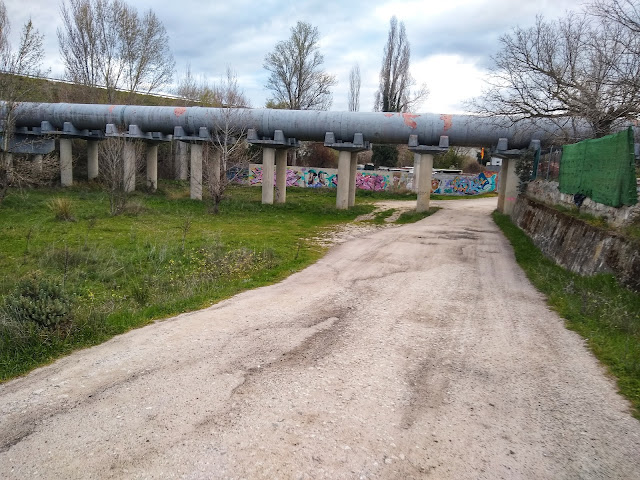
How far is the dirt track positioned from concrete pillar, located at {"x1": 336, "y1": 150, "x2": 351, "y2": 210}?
16.7m

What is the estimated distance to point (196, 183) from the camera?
26141mm

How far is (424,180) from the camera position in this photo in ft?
77.0

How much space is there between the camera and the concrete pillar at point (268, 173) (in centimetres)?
2456

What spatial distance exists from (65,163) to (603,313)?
28137 mm

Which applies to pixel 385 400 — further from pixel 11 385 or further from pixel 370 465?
pixel 11 385

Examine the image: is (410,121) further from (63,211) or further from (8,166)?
(8,166)

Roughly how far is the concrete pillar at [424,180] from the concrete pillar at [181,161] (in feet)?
65.9


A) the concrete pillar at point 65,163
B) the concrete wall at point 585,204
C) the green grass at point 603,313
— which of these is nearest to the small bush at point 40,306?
the green grass at point 603,313

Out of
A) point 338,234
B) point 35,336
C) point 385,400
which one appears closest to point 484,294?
point 385,400

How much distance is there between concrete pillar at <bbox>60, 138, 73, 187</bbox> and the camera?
27.5 meters

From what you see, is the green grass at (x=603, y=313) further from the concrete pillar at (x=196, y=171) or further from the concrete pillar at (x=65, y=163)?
the concrete pillar at (x=65, y=163)

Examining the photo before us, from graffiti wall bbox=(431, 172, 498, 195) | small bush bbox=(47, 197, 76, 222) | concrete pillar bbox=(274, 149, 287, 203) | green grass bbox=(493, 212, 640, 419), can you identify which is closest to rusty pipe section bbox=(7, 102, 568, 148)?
concrete pillar bbox=(274, 149, 287, 203)

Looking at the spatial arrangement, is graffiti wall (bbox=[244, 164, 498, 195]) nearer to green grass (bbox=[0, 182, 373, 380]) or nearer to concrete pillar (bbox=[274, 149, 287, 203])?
concrete pillar (bbox=[274, 149, 287, 203])

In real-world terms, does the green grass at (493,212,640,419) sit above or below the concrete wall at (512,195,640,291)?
below
